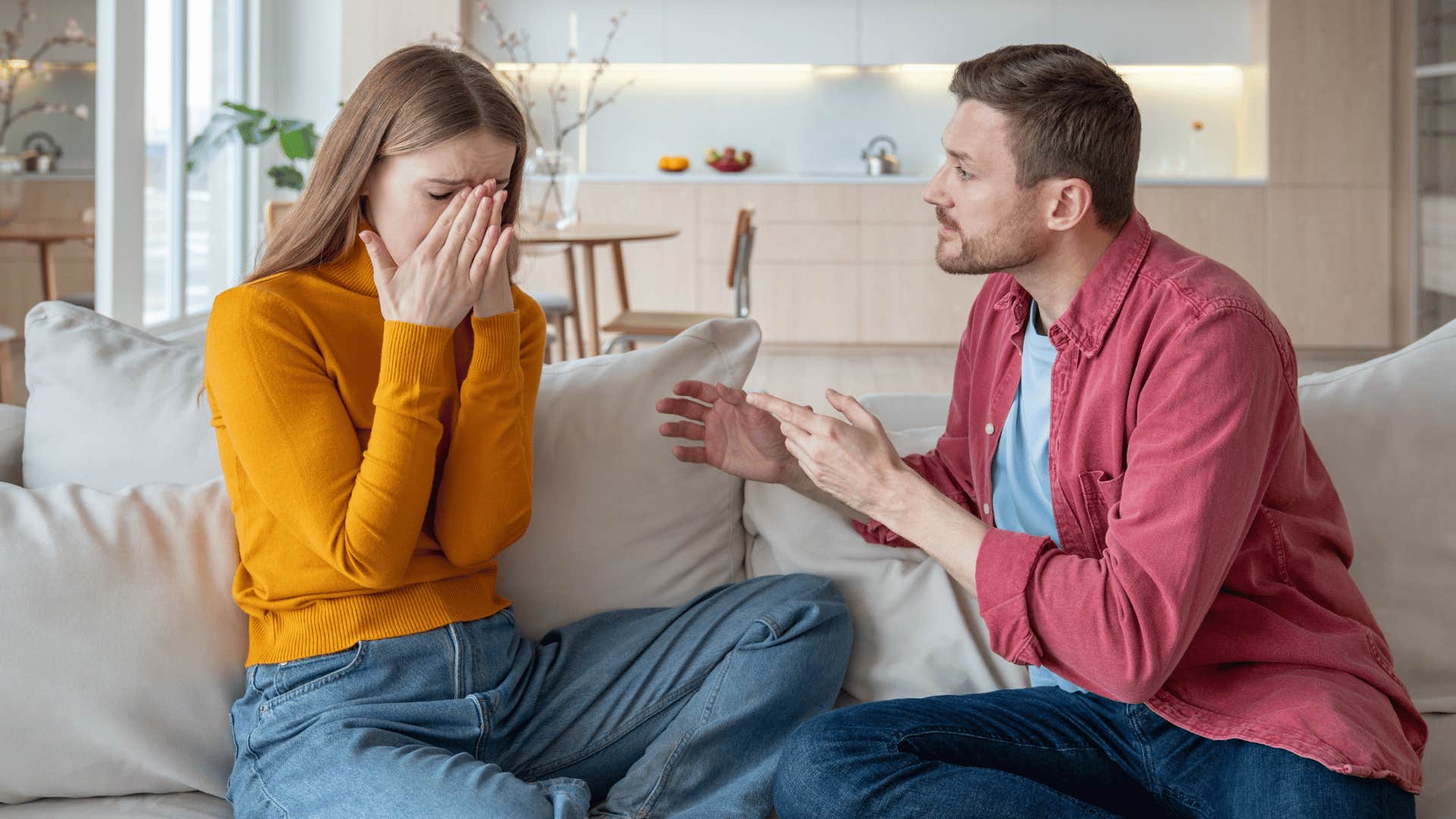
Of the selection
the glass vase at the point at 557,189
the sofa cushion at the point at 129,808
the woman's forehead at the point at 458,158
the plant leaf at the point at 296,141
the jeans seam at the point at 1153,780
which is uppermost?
the plant leaf at the point at 296,141

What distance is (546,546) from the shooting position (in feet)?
5.60

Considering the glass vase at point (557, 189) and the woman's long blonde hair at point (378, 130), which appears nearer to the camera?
the woman's long blonde hair at point (378, 130)

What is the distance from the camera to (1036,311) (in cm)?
168

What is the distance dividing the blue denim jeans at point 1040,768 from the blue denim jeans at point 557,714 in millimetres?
102

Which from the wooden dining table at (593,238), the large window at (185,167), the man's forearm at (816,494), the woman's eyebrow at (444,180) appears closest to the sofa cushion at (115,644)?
the woman's eyebrow at (444,180)

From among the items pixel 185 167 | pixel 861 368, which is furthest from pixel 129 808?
pixel 861 368

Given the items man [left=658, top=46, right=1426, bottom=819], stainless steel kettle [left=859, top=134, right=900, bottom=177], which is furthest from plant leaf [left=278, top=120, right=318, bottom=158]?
man [left=658, top=46, right=1426, bottom=819]

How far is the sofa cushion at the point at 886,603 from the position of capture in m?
1.67

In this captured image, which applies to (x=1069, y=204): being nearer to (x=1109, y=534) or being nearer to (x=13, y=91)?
(x=1109, y=534)

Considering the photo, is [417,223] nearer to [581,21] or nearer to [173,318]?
[173,318]

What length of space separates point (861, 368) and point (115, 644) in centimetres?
574

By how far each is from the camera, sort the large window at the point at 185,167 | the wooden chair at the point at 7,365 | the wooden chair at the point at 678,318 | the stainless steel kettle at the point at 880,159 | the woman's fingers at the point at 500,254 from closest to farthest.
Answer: the woman's fingers at the point at 500,254
the wooden chair at the point at 7,365
the wooden chair at the point at 678,318
the large window at the point at 185,167
the stainless steel kettle at the point at 880,159

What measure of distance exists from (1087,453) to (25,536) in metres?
1.21

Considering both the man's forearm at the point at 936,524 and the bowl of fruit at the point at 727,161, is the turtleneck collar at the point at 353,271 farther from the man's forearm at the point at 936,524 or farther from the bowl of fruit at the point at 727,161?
the bowl of fruit at the point at 727,161
